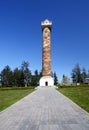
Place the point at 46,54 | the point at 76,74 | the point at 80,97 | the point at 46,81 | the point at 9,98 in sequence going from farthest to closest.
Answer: the point at 76,74
the point at 46,54
the point at 46,81
the point at 80,97
the point at 9,98

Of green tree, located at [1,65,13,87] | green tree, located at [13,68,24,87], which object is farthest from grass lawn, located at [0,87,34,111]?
green tree, located at [1,65,13,87]

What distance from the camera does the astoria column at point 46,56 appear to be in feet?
182

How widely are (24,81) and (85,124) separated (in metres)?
79.8

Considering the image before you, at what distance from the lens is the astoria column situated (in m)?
55.4

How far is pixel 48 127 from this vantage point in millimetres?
7281

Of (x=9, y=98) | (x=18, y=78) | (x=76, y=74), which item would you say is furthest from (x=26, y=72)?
(x=9, y=98)

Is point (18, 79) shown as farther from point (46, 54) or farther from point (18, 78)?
point (46, 54)

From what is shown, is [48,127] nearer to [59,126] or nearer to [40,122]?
[59,126]

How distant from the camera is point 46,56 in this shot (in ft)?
187

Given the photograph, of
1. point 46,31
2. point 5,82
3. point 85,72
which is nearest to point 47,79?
point 46,31

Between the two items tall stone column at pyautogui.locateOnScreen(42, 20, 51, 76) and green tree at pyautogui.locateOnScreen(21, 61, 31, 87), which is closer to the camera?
tall stone column at pyautogui.locateOnScreen(42, 20, 51, 76)

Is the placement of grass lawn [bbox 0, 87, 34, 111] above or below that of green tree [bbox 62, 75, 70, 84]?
below

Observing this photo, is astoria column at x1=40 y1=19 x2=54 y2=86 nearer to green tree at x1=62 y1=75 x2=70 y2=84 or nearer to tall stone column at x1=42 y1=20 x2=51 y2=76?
tall stone column at x1=42 y1=20 x2=51 y2=76

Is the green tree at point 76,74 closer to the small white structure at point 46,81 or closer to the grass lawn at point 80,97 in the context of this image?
the small white structure at point 46,81
